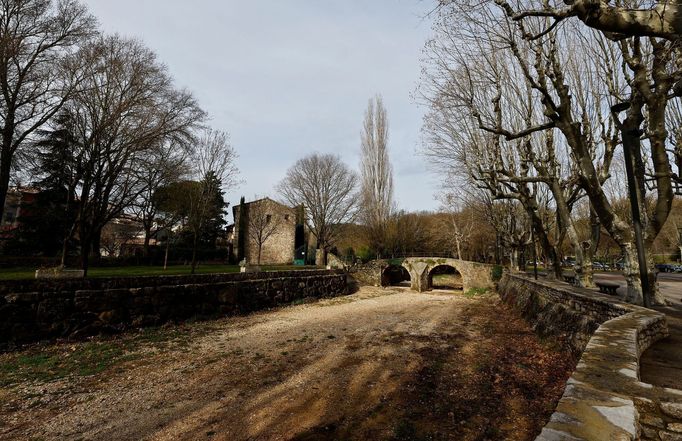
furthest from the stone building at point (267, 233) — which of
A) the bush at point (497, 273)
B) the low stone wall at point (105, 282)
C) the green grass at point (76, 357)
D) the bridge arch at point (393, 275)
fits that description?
the green grass at point (76, 357)

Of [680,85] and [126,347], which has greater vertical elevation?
[680,85]

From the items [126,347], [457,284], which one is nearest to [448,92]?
[126,347]

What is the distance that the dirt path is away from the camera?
15.3 ft

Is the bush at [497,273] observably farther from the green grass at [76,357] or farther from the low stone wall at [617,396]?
the green grass at [76,357]

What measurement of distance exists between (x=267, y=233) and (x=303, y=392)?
28222 millimetres

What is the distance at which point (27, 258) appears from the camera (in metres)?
17.3

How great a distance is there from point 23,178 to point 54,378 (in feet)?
56.5

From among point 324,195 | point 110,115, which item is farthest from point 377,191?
point 110,115

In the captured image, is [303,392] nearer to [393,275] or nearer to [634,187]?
[634,187]

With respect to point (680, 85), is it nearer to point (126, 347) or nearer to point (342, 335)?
point (342, 335)

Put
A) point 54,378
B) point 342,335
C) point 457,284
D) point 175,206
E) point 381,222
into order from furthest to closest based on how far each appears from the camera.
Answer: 1. point 457,284
2. point 381,222
3. point 175,206
4. point 342,335
5. point 54,378

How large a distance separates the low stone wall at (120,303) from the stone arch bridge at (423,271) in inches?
635

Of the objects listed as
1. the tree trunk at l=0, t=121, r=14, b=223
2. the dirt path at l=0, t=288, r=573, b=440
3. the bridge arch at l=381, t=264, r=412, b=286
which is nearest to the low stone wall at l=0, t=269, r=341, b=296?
the dirt path at l=0, t=288, r=573, b=440

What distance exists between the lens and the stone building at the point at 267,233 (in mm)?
33062
